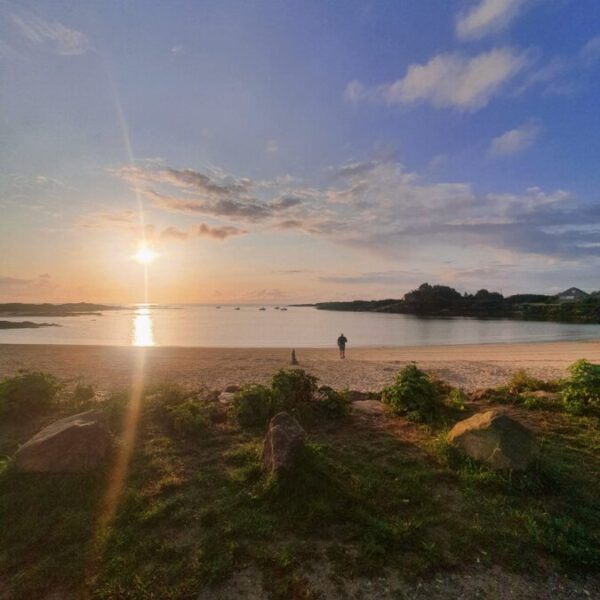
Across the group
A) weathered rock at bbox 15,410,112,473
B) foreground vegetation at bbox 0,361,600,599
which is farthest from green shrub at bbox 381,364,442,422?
weathered rock at bbox 15,410,112,473

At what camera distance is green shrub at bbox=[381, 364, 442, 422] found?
9.71 m

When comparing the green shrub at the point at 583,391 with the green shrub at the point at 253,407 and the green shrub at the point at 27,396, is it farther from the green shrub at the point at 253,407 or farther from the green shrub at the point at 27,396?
the green shrub at the point at 27,396

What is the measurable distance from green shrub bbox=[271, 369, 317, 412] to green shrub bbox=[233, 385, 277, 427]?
25 cm

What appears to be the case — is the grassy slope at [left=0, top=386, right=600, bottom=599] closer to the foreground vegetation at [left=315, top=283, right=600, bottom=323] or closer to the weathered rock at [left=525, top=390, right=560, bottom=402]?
the weathered rock at [left=525, top=390, right=560, bottom=402]

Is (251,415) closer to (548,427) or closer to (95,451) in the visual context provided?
(95,451)

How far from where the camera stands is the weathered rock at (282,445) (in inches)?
246

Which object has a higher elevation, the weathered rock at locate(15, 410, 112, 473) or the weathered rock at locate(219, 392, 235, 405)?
the weathered rock at locate(15, 410, 112, 473)

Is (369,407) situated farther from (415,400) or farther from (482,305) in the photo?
(482,305)

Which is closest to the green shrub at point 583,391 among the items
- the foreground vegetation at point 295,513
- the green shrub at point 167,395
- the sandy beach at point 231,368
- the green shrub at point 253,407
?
the foreground vegetation at point 295,513

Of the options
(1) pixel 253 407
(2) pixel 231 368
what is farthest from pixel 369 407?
(2) pixel 231 368

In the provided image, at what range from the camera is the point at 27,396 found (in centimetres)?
1049

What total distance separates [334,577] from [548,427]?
7659 millimetres

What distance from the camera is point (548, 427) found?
9211 millimetres

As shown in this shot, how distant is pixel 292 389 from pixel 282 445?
384 cm
